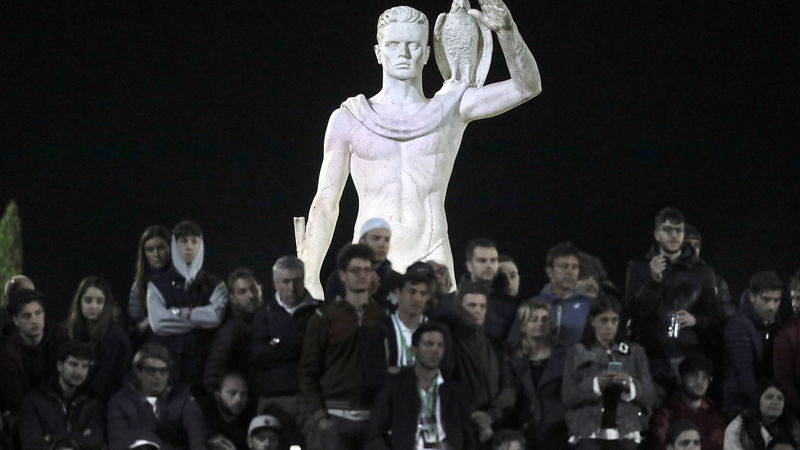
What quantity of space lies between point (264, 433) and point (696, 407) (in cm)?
228

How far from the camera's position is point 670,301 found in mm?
11406

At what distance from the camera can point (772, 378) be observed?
11094 millimetres

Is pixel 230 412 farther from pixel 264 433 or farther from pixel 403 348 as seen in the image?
pixel 403 348

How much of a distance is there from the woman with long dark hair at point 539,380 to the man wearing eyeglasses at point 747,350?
3.44 feet

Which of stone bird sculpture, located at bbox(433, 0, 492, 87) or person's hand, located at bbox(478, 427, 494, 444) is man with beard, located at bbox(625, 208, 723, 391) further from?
stone bird sculpture, located at bbox(433, 0, 492, 87)

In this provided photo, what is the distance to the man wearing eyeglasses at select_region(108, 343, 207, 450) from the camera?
10.4m

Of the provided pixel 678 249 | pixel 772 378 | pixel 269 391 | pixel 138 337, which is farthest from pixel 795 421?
pixel 138 337

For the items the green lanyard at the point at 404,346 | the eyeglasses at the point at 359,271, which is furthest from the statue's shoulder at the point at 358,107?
the green lanyard at the point at 404,346

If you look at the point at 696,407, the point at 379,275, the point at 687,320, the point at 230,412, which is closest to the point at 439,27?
the point at 379,275

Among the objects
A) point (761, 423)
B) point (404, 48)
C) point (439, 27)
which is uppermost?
point (439, 27)

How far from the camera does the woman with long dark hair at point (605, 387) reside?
10.4 metres

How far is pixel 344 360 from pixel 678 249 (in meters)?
2.33

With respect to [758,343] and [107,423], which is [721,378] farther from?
[107,423]

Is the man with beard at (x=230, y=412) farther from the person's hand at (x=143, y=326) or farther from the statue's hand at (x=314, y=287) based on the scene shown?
the statue's hand at (x=314, y=287)
